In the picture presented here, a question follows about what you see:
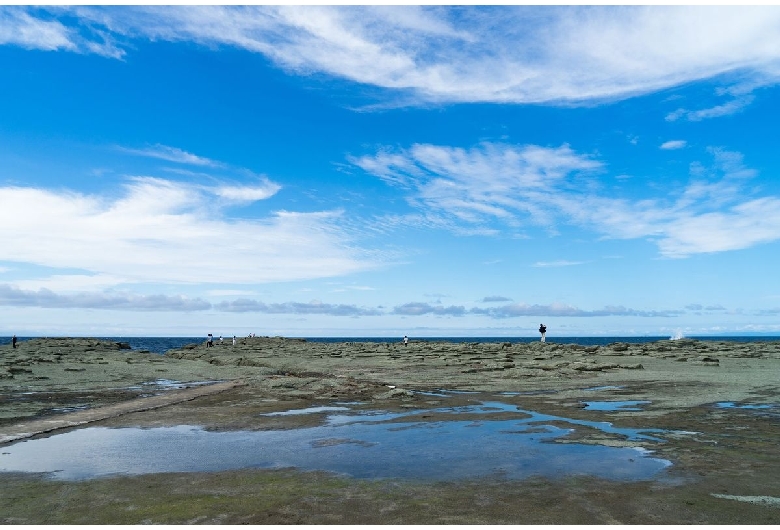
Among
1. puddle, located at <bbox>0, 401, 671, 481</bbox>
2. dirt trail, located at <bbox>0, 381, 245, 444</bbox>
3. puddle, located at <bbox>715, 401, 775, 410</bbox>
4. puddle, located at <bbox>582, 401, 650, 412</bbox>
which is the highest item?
puddle, located at <bbox>715, 401, 775, 410</bbox>

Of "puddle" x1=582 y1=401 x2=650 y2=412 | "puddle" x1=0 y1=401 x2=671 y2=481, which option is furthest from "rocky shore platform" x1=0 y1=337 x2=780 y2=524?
"puddle" x1=0 y1=401 x2=671 y2=481

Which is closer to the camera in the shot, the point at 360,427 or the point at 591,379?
the point at 360,427

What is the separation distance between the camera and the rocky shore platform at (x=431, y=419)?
28.0ft

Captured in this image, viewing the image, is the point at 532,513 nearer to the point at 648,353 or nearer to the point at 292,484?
the point at 292,484

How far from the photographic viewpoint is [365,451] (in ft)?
42.8

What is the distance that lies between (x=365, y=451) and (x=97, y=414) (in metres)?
11.5

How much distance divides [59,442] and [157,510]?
25.3 ft

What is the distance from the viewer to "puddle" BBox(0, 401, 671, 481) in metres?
11.2

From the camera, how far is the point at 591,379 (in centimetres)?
2964

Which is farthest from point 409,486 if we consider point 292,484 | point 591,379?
point 591,379

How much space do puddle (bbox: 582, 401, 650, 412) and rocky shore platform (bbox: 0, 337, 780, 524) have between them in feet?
1.65

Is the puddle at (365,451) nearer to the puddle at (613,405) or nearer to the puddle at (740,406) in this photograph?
the puddle at (613,405)

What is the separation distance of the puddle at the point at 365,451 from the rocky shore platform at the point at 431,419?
643 millimetres

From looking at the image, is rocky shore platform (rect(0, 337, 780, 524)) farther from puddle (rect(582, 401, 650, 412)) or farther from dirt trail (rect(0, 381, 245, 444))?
puddle (rect(582, 401, 650, 412))
